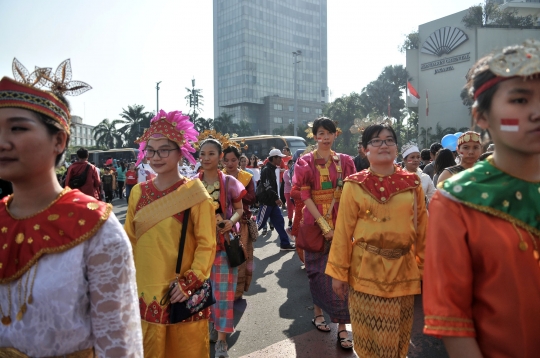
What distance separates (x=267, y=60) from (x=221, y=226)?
94.2 metres

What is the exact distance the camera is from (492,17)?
144 feet

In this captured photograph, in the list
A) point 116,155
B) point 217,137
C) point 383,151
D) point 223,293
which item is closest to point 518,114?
point 383,151

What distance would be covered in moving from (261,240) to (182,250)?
7.05 metres

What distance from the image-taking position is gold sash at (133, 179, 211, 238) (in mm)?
2861

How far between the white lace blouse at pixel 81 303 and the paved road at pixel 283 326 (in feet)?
8.80

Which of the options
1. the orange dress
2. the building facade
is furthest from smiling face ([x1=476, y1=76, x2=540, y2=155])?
the building facade

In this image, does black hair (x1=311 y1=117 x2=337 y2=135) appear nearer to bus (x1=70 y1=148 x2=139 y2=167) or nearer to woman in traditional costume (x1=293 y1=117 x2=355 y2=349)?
woman in traditional costume (x1=293 y1=117 x2=355 y2=349)

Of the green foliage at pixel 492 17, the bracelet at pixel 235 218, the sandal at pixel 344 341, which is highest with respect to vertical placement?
the green foliage at pixel 492 17

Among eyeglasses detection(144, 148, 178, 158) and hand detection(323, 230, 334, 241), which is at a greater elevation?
eyeglasses detection(144, 148, 178, 158)

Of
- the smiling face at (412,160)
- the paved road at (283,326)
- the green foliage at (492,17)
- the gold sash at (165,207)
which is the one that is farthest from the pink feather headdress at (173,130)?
the green foliage at (492,17)

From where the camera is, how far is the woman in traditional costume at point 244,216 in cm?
550

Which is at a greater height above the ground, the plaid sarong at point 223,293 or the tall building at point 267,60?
the tall building at point 267,60

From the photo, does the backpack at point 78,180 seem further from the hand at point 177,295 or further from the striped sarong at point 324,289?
the hand at point 177,295

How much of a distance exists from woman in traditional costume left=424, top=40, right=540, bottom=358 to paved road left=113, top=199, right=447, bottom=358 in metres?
2.73
